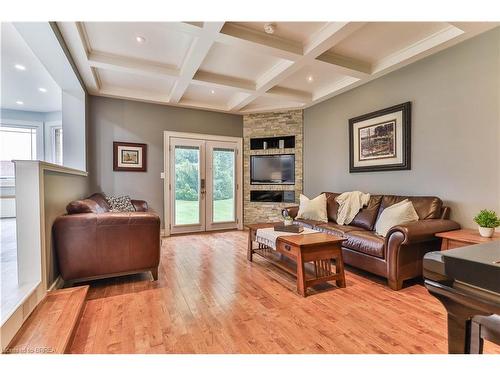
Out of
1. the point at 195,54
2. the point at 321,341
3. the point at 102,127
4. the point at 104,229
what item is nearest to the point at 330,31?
the point at 195,54

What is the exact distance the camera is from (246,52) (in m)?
3.04

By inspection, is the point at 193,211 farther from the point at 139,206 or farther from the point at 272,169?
the point at 272,169

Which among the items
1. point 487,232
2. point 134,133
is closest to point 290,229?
point 487,232

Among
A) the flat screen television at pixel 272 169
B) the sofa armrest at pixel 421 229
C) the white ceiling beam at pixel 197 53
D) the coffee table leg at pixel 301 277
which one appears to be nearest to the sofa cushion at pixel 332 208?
the sofa armrest at pixel 421 229

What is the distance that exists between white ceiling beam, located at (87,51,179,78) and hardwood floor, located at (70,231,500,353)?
2.68 meters

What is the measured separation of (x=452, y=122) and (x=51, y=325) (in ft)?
13.7

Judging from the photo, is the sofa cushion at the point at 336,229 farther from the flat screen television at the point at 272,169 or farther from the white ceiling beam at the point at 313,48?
the white ceiling beam at the point at 313,48

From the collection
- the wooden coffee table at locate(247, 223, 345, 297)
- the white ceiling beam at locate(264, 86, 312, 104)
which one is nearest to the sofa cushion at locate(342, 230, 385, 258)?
the wooden coffee table at locate(247, 223, 345, 297)

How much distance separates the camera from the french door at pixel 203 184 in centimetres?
482

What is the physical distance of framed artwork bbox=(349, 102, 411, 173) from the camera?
319 centimetres

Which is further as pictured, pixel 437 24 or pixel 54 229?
pixel 437 24
